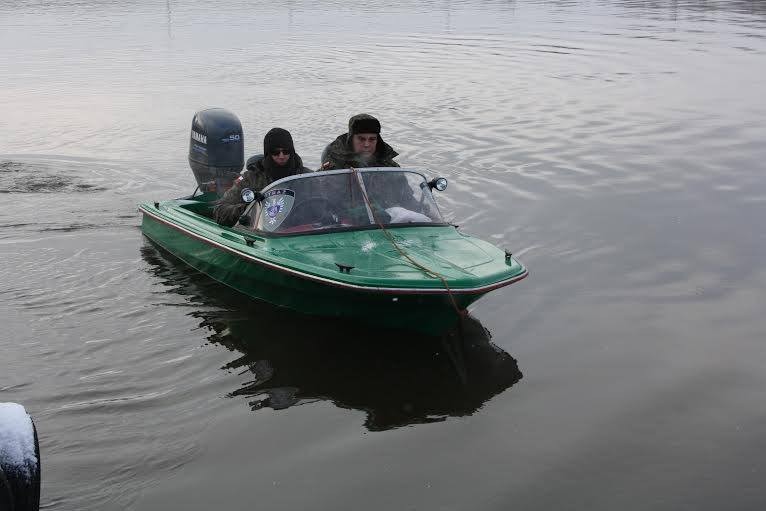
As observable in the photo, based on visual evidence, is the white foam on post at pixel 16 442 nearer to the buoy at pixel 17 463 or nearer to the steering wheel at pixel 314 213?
the buoy at pixel 17 463

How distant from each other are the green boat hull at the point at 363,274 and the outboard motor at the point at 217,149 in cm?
220

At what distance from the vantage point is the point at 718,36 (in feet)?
112

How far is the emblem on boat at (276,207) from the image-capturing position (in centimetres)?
955

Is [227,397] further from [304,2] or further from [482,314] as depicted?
[304,2]

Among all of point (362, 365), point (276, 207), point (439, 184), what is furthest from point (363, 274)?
point (439, 184)

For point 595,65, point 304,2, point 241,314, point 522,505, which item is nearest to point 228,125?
point 241,314

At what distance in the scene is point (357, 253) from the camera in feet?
29.2

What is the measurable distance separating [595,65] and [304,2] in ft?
99.1

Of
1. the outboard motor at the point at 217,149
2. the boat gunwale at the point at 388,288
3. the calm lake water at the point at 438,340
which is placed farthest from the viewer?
the outboard motor at the point at 217,149

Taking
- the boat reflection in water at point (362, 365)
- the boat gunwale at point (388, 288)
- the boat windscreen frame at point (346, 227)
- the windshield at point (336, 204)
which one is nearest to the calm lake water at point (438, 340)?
the boat reflection in water at point (362, 365)

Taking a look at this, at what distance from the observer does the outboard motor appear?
12.4 meters

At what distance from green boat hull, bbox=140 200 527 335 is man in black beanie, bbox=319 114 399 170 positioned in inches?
44.7

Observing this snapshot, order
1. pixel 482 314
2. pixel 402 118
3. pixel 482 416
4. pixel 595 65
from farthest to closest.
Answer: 1. pixel 595 65
2. pixel 402 118
3. pixel 482 314
4. pixel 482 416

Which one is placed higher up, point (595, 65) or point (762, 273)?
point (595, 65)
